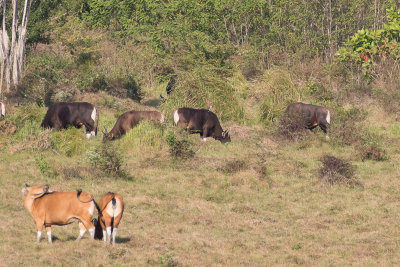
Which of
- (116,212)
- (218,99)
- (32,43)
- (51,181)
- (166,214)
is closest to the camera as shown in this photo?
(116,212)

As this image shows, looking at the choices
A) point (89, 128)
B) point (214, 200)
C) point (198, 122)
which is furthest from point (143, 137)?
point (214, 200)

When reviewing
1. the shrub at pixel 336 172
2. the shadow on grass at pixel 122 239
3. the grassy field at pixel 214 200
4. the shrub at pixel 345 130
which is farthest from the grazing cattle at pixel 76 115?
the shadow on grass at pixel 122 239

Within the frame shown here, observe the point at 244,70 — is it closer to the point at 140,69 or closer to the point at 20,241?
the point at 140,69

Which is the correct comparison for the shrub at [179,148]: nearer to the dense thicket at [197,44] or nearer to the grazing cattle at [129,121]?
the grazing cattle at [129,121]

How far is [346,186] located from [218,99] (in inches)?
385

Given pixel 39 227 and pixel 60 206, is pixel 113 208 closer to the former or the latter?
pixel 60 206

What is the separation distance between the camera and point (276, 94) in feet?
90.0

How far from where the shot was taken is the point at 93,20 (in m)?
44.1

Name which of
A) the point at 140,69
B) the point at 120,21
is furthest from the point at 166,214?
the point at 120,21

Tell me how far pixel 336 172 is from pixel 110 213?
8.45 meters

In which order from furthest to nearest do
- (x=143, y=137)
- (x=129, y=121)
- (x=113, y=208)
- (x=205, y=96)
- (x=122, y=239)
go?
(x=205, y=96), (x=129, y=121), (x=143, y=137), (x=122, y=239), (x=113, y=208)

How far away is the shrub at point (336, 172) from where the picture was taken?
17.9m

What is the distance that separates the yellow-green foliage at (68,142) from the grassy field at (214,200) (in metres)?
0.03

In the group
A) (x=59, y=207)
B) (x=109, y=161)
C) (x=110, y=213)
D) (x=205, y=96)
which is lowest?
(x=109, y=161)
